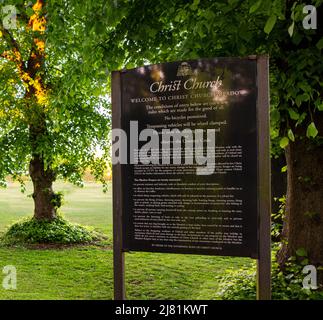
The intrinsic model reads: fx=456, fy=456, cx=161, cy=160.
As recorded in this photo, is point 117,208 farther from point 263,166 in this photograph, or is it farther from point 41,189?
point 41,189

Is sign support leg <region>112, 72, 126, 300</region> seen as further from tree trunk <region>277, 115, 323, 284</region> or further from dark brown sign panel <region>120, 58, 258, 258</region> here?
tree trunk <region>277, 115, 323, 284</region>

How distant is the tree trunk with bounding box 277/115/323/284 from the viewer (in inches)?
275

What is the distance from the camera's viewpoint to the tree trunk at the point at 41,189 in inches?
645

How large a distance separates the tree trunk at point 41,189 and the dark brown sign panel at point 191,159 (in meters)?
12.1

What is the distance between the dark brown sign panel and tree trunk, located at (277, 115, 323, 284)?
3007 mm

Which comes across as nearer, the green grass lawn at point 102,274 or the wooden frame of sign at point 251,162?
the wooden frame of sign at point 251,162

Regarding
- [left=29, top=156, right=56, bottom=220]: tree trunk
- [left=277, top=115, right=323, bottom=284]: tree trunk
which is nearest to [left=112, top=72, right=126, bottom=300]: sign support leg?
[left=277, top=115, right=323, bottom=284]: tree trunk

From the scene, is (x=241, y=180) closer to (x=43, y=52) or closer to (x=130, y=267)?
(x=130, y=267)

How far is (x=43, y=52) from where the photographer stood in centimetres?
1529

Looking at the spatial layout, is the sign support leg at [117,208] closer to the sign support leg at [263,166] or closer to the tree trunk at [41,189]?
the sign support leg at [263,166]

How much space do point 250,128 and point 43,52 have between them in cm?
A: 1235

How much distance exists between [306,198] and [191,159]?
126 inches

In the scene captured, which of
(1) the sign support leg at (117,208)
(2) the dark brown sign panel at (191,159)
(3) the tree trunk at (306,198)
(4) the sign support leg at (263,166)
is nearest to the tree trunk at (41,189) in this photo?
(3) the tree trunk at (306,198)

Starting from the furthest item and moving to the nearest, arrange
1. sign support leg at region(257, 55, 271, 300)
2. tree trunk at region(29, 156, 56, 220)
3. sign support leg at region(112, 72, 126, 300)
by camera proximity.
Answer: tree trunk at region(29, 156, 56, 220)
sign support leg at region(112, 72, 126, 300)
sign support leg at region(257, 55, 271, 300)
